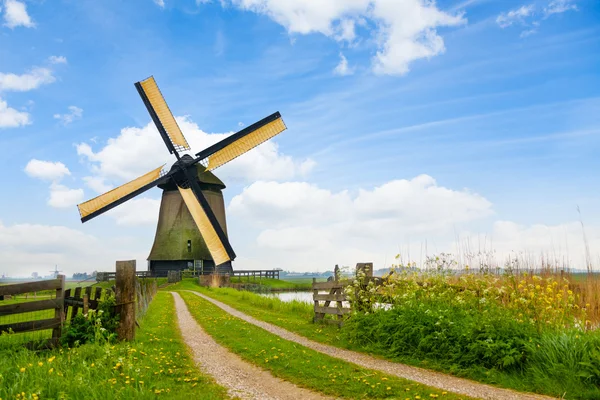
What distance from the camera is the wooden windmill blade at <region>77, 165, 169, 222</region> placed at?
36531mm

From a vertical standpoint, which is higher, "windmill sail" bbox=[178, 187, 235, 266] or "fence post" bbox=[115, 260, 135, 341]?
"windmill sail" bbox=[178, 187, 235, 266]

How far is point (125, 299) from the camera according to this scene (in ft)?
37.7

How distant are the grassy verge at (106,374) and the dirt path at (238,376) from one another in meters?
0.29

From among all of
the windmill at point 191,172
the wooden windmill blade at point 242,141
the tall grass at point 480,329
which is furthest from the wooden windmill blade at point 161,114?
the tall grass at point 480,329

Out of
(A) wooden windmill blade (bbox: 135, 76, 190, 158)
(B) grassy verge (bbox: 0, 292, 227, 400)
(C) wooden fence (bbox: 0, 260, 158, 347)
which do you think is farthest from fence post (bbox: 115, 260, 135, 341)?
(A) wooden windmill blade (bbox: 135, 76, 190, 158)

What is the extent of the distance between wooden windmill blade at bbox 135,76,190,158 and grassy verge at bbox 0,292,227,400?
31192mm

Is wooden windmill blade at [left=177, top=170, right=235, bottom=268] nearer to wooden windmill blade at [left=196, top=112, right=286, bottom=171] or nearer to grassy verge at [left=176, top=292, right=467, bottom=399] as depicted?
wooden windmill blade at [left=196, top=112, right=286, bottom=171]

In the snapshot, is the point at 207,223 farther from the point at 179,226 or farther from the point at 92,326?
the point at 92,326

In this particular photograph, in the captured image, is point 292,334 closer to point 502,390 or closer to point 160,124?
point 502,390

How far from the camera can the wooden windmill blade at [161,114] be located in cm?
3991

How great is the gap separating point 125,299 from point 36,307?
1.97 m

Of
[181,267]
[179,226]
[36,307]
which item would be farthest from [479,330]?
[181,267]

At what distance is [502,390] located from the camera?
7.92 m

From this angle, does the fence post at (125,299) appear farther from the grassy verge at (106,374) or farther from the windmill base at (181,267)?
the windmill base at (181,267)
